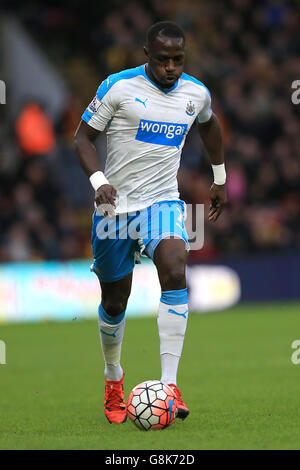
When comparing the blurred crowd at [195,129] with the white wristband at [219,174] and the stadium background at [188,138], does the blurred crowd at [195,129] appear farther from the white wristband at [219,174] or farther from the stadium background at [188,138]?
the white wristband at [219,174]

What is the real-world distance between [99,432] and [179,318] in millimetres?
838

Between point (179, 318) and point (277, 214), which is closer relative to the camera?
point (179, 318)

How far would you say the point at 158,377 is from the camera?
845 centimetres

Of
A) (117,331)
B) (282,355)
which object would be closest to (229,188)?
(282,355)

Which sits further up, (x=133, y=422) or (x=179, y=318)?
(x=179, y=318)

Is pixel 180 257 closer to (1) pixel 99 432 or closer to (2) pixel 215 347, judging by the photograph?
(1) pixel 99 432

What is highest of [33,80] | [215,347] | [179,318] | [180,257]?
[33,80]

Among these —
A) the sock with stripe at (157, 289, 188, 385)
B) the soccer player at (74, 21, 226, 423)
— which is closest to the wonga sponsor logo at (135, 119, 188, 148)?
the soccer player at (74, 21, 226, 423)

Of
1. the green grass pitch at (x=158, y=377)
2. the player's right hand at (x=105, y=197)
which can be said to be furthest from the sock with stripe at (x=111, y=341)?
the player's right hand at (x=105, y=197)

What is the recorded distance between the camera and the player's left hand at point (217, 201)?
682cm

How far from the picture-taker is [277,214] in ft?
55.3

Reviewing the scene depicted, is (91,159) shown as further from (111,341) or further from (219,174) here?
(111,341)

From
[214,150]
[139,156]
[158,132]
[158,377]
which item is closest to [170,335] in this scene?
[139,156]
